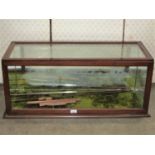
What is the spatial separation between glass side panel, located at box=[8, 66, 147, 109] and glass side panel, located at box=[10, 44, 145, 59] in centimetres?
13

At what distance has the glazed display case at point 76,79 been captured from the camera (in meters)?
1.87

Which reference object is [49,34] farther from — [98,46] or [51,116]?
[51,116]

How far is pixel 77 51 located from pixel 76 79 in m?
0.25

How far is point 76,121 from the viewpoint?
6.31 feet

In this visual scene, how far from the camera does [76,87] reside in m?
2.15

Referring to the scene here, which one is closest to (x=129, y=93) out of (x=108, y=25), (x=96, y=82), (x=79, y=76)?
(x=96, y=82)

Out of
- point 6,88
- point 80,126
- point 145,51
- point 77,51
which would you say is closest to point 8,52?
point 6,88

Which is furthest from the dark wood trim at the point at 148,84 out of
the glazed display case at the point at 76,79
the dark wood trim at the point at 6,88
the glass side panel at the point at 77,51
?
the dark wood trim at the point at 6,88

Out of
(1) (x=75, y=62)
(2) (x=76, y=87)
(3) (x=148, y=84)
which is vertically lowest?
(2) (x=76, y=87)

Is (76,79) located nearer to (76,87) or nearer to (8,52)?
(76,87)

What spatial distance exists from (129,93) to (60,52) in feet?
2.14

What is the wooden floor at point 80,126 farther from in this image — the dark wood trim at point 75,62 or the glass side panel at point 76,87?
the dark wood trim at point 75,62

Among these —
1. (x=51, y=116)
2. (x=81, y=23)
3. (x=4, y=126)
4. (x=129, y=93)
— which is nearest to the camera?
(x=4, y=126)

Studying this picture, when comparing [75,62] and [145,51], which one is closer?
[75,62]
